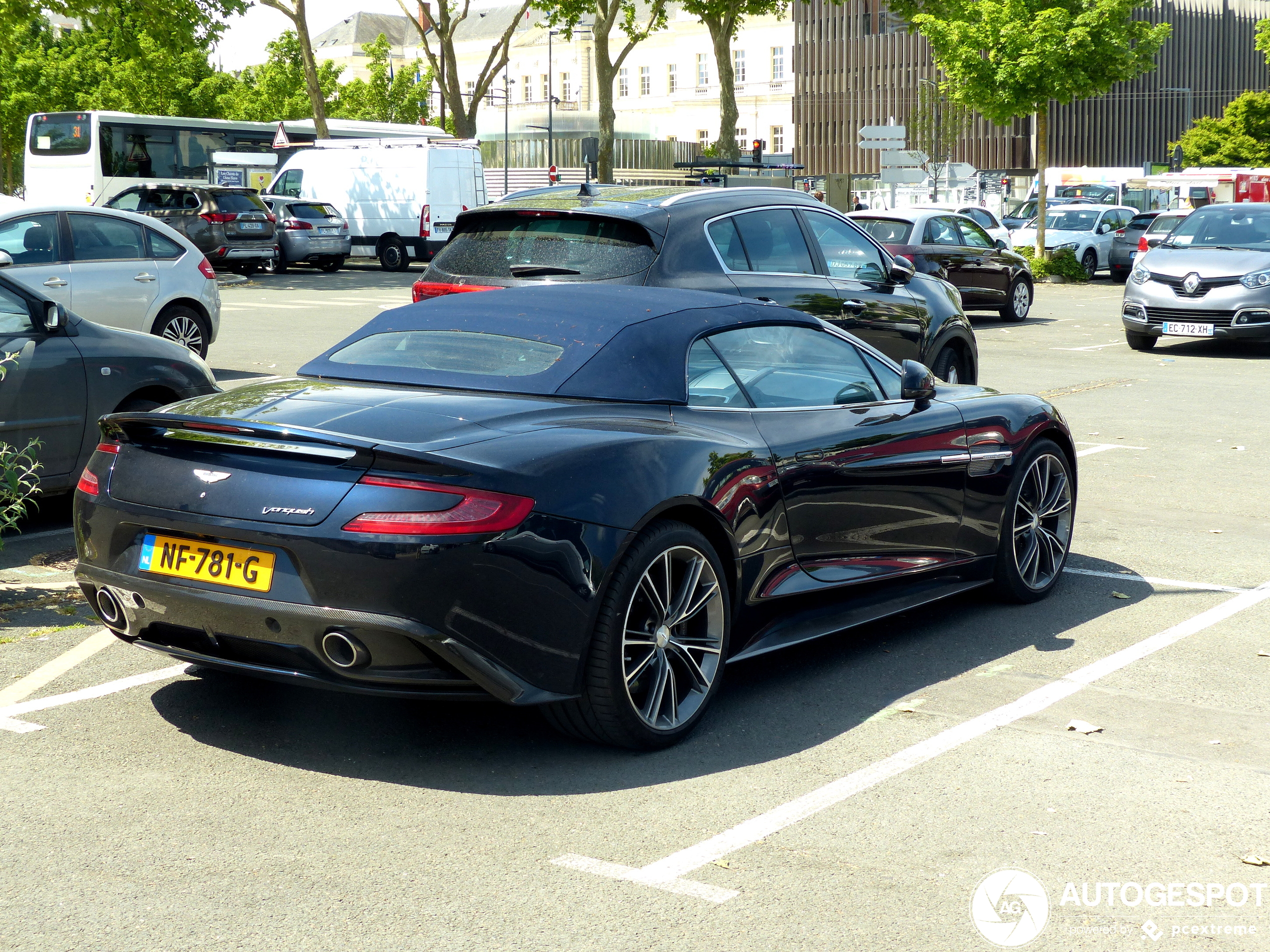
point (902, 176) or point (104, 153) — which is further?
point (104, 153)

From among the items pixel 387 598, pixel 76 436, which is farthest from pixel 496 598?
pixel 76 436

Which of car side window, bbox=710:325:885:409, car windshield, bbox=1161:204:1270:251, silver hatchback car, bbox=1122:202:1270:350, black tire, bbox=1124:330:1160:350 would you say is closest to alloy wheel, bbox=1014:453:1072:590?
car side window, bbox=710:325:885:409

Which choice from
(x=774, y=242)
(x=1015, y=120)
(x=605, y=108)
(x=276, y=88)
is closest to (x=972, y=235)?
(x=774, y=242)

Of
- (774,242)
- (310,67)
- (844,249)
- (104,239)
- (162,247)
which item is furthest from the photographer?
(310,67)

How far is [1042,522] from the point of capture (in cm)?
654

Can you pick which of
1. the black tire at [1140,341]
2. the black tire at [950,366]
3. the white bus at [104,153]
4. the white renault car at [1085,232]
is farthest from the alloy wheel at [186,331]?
the white renault car at [1085,232]

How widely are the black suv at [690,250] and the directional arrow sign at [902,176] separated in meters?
21.8

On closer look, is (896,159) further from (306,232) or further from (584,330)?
(584,330)

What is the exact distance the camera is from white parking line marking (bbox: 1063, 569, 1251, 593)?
680 cm

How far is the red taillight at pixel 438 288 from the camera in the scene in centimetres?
854

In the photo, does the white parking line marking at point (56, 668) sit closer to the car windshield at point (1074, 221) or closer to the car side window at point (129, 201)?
the car side window at point (129, 201)

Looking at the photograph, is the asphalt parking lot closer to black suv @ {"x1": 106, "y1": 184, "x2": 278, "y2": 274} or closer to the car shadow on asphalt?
the car shadow on asphalt

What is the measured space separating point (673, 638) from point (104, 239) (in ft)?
30.6

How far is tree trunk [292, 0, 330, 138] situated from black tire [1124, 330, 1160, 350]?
73.8 ft
